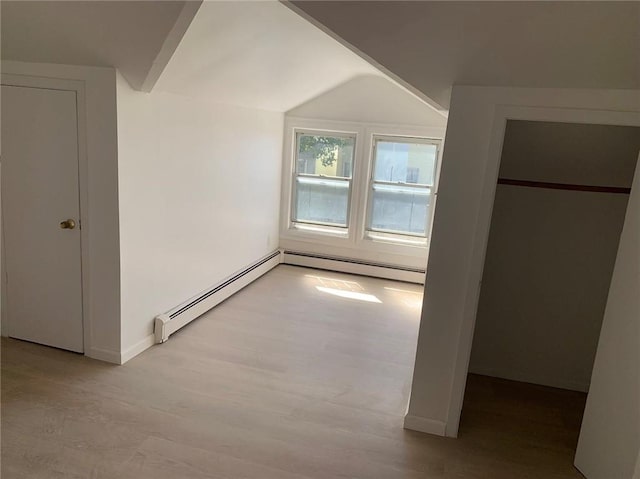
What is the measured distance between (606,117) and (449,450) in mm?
1828

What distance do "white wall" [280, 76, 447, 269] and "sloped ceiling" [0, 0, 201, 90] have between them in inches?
105

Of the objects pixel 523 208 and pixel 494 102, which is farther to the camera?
pixel 523 208

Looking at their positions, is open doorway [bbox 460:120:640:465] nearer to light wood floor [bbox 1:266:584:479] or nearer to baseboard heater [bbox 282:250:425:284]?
light wood floor [bbox 1:266:584:479]

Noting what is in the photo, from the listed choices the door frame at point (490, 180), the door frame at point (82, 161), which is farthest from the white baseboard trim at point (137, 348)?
the door frame at point (490, 180)

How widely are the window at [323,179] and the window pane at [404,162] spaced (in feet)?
1.11

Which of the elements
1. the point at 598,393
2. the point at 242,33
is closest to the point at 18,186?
the point at 242,33

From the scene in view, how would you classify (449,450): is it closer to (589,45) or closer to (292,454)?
(292,454)

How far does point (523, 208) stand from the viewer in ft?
10.6

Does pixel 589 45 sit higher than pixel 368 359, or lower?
higher

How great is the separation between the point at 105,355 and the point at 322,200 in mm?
3103

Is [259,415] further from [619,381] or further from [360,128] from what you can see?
[360,128]

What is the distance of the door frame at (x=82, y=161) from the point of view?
290cm

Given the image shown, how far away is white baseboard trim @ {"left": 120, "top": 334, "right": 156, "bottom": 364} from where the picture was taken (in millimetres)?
3195

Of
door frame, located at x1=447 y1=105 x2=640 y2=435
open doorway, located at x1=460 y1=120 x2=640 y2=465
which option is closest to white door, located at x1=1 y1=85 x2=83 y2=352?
door frame, located at x1=447 y1=105 x2=640 y2=435
